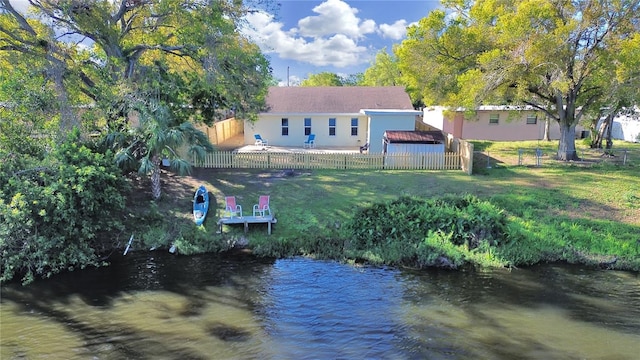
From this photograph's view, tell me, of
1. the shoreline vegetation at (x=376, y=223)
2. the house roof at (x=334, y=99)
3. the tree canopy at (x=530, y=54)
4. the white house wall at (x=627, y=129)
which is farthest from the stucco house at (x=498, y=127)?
the shoreline vegetation at (x=376, y=223)

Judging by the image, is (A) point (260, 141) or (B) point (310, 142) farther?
(B) point (310, 142)

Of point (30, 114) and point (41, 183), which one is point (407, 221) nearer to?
point (41, 183)

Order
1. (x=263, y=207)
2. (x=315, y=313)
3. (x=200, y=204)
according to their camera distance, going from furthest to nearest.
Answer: (x=200, y=204) < (x=263, y=207) < (x=315, y=313)

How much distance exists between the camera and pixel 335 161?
19422 millimetres

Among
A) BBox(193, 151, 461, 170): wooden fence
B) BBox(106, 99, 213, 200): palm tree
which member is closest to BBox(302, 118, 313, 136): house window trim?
BBox(193, 151, 461, 170): wooden fence

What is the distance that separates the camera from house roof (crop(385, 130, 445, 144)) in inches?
797

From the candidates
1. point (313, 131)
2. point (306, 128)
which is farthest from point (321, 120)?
point (306, 128)

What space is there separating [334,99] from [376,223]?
618 inches

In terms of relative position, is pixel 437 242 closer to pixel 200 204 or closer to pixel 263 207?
pixel 263 207

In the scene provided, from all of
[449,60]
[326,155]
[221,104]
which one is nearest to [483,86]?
[449,60]

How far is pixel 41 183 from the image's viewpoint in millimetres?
12227

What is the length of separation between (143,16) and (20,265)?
405 inches

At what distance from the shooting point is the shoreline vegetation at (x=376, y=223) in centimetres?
1229

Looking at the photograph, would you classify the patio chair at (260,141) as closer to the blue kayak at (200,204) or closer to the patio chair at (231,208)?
the blue kayak at (200,204)
